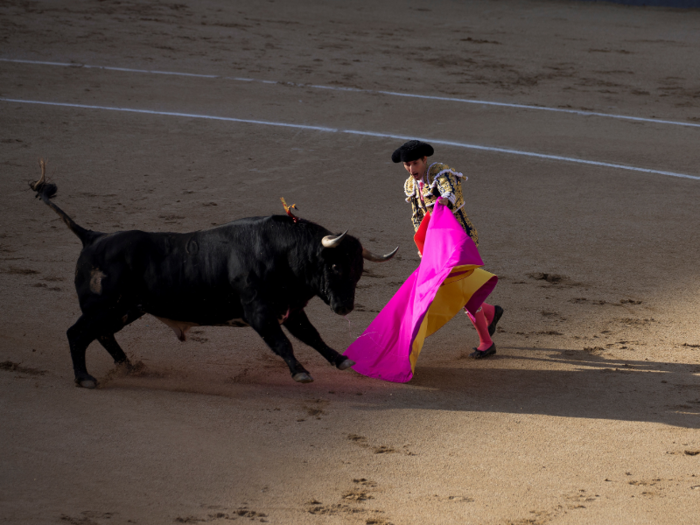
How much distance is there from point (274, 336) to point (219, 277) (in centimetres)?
41

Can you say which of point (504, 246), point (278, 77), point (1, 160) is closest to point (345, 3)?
point (278, 77)

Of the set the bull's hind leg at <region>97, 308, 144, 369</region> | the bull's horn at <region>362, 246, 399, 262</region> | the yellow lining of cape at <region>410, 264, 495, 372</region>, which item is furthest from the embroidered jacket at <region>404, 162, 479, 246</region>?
the bull's hind leg at <region>97, 308, 144, 369</region>

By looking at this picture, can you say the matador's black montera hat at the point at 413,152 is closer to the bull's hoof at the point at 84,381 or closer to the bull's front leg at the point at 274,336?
the bull's front leg at the point at 274,336

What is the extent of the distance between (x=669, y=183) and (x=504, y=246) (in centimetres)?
272

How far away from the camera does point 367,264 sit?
6402mm

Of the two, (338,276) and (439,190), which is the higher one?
(439,190)

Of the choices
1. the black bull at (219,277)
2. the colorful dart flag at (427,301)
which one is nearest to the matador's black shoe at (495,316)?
the colorful dart flag at (427,301)

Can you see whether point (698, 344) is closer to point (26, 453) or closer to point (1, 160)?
point (26, 453)

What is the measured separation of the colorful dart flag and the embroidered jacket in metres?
0.08

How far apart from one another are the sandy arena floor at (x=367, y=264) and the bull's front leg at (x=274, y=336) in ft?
0.46

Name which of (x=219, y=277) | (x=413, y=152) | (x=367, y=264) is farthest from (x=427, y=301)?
(x=367, y=264)

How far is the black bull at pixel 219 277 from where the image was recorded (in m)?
4.18

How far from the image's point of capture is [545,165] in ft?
29.4

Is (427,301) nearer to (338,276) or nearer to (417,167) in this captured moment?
(338,276)
